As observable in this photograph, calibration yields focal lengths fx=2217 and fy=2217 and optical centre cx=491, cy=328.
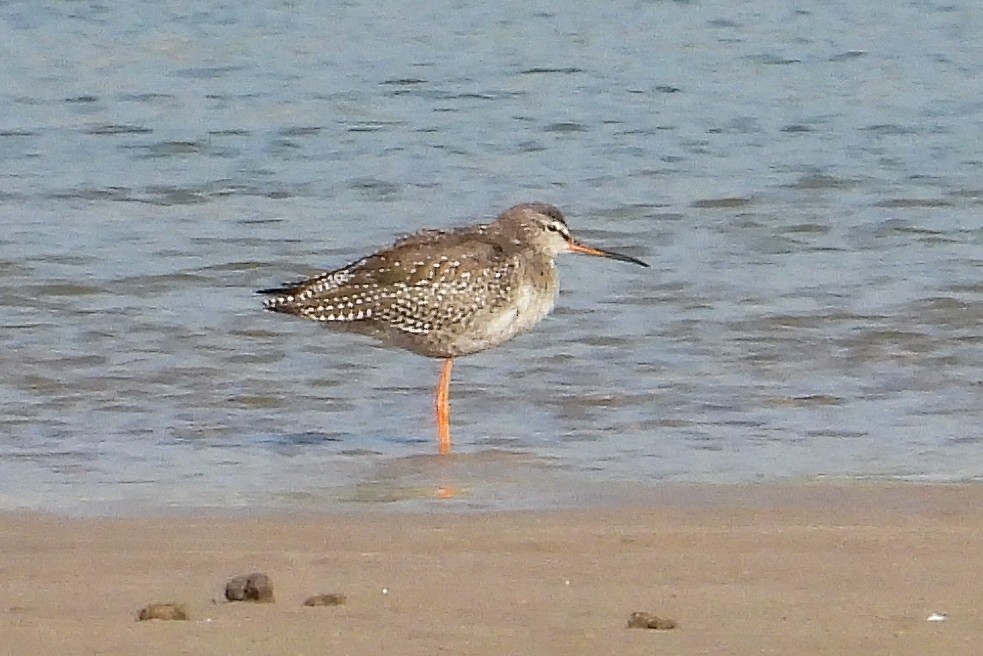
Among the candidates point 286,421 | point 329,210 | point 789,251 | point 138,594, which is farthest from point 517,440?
point 329,210

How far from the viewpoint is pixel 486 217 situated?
1061 cm

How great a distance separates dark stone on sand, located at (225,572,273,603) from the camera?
16.0 feet

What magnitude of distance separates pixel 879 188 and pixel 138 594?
6.83 metres

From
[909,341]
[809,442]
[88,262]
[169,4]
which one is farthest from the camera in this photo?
[169,4]

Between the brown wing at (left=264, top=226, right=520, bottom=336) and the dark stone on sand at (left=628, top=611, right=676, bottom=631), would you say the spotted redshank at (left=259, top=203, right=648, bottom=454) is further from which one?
the dark stone on sand at (left=628, top=611, right=676, bottom=631)

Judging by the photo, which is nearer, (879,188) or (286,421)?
(286,421)

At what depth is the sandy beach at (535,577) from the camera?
4559 millimetres

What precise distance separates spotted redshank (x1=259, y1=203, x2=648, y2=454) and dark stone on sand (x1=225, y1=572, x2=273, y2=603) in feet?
9.14

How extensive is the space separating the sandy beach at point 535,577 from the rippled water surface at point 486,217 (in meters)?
0.41

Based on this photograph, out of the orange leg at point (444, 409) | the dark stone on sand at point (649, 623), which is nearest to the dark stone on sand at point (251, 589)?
the dark stone on sand at point (649, 623)

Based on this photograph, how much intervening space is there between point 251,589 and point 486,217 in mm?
5869

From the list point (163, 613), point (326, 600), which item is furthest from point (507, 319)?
point (163, 613)

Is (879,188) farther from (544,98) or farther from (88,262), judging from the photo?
(88,262)

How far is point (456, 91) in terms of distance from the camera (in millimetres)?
13133
